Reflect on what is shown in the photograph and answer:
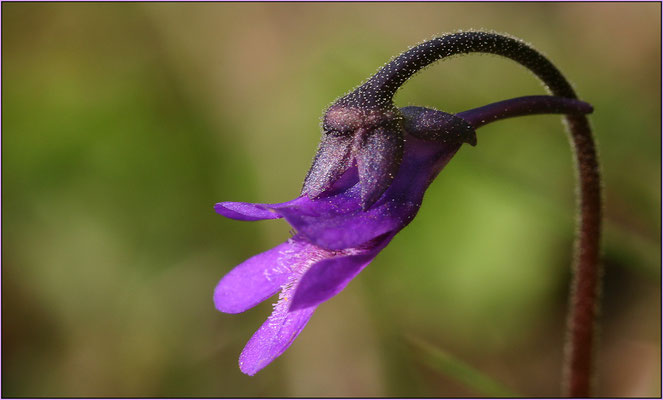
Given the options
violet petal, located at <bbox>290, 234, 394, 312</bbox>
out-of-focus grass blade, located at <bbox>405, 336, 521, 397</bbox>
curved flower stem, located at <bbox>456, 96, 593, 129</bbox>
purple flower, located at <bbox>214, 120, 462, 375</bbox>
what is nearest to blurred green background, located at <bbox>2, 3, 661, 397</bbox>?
out-of-focus grass blade, located at <bbox>405, 336, 521, 397</bbox>

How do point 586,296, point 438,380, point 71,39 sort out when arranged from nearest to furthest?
point 586,296, point 438,380, point 71,39

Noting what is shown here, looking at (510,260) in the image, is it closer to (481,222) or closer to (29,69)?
(481,222)

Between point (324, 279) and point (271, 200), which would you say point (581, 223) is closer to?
point (324, 279)

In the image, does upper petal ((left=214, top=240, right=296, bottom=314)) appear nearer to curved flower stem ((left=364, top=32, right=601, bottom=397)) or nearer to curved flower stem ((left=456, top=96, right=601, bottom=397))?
curved flower stem ((left=364, top=32, right=601, bottom=397))

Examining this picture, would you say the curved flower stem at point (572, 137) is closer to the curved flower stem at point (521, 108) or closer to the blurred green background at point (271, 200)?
the curved flower stem at point (521, 108)

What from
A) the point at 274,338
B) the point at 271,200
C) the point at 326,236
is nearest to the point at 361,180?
the point at 326,236

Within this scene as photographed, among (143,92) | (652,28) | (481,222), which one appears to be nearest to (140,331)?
(143,92)

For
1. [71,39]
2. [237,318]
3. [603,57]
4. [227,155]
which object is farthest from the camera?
[71,39]
